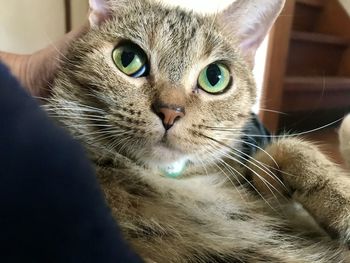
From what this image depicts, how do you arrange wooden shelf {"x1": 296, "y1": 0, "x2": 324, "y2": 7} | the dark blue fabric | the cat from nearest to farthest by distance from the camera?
the dark blue fabric, the cat, wooden shelf {"x1": 296, "y1": 0, "x2": 324, "y2": 7}

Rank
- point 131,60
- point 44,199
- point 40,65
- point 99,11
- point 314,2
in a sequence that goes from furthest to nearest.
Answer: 1. point 314,2
2. point 40,65
3. point 99,11
4. point 131,60
5. point 44,199

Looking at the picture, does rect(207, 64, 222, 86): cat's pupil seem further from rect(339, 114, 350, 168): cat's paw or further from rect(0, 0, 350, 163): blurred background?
rect(0, 0, 350, 163): blurred background

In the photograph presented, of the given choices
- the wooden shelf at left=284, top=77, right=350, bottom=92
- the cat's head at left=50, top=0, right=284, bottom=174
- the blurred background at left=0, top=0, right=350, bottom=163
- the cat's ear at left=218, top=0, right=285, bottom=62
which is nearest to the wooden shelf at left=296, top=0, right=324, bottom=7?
the blurred background at left=0, top=0, right=350, bottom=163

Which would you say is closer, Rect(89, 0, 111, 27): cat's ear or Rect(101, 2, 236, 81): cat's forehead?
Rect(101, 2, 236, 81): cat's forehead

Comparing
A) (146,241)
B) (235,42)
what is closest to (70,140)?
(146,241)

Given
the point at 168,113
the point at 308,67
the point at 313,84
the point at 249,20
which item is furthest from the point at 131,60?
the point at 308,67

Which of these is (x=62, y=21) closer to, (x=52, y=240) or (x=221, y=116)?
(x=221, y=116)

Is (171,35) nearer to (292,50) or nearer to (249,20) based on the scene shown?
(249,20)
